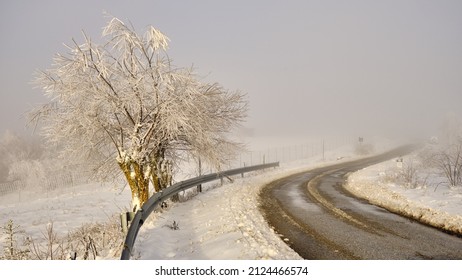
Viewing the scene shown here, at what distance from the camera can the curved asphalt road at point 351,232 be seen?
648cm

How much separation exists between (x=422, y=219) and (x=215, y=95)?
28.3ft

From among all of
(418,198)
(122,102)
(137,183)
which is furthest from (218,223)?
(418,198)

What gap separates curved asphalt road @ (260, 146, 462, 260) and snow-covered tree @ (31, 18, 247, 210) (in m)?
4.41

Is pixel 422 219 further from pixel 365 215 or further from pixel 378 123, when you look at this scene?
pixel 378 123

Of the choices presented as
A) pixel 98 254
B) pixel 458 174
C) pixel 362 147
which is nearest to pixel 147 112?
pixel 98 254

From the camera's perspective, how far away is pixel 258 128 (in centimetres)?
13150

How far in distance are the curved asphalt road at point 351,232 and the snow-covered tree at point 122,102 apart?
14.5 feet

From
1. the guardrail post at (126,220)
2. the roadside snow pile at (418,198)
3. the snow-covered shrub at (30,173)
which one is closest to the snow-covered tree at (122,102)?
the guardrail post at (126,220)

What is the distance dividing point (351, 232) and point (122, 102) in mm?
8041

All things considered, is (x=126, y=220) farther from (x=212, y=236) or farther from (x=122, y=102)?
(x=122, y=102)

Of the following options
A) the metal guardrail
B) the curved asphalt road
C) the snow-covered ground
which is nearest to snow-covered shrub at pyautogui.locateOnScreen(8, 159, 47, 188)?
the snow-covered ground

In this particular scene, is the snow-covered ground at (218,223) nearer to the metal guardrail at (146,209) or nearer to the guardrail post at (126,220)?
the metal guardrail at (146,209)

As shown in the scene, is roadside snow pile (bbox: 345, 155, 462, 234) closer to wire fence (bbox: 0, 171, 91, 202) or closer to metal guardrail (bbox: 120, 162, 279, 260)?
metal guardrail (bbox: 120, 162, 279, 260)

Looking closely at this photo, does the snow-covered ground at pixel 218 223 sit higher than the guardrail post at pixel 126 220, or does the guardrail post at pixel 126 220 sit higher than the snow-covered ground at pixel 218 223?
the guardrail post at pixel 126 220
